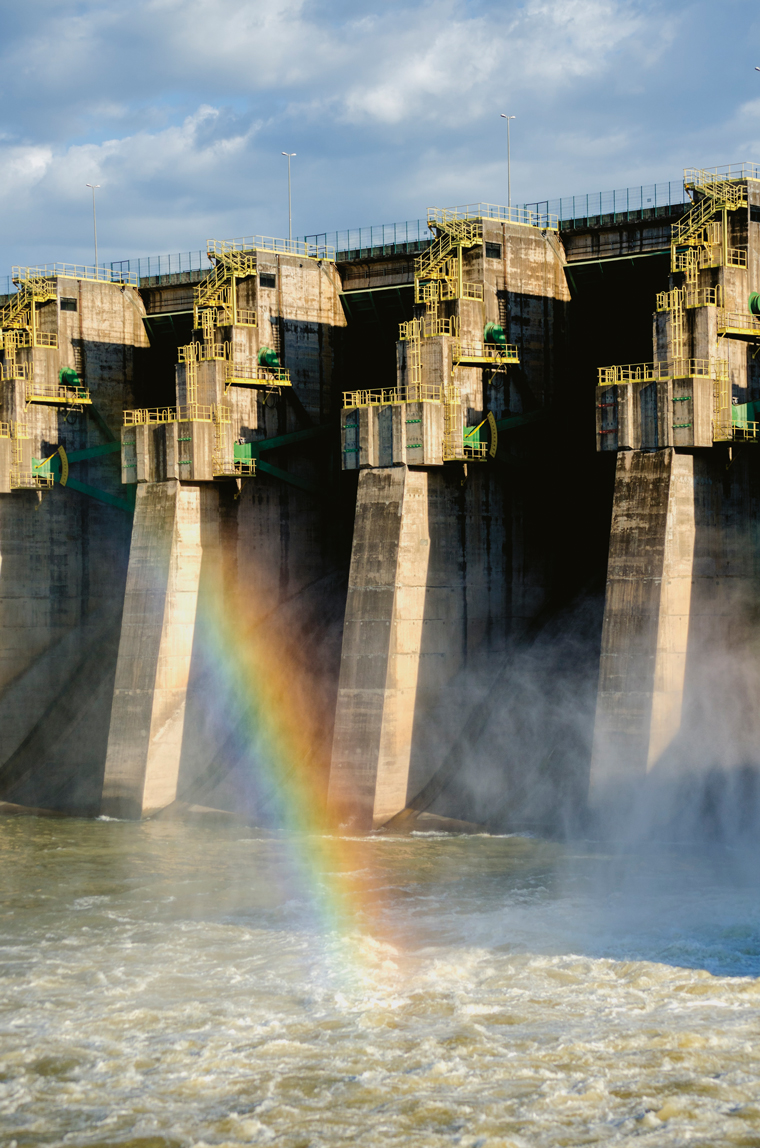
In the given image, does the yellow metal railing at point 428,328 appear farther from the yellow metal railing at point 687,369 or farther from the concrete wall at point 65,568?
the concrete wall at point 65,568

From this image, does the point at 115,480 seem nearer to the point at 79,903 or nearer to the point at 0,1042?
the point at 79,903

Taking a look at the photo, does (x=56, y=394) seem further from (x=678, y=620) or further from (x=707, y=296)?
(x=678, y=620)

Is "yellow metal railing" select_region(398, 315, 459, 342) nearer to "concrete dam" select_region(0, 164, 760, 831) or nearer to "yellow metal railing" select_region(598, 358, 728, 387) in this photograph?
"concrete dam" select_region(0, 164, 760, 831)

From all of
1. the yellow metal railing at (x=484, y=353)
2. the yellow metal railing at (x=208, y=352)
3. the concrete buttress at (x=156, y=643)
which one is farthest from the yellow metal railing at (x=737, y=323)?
the concrete buttress at (x=156, y=643)

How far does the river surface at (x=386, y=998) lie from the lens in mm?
19578

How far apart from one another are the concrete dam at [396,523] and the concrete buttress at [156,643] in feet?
0.29

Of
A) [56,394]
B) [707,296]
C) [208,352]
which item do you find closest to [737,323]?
[707,296]

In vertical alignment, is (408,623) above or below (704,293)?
below

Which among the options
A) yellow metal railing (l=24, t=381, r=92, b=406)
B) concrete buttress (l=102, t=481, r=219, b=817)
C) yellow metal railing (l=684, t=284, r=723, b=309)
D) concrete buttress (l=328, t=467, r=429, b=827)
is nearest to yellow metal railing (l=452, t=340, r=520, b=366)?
concrete buttress (l=328, t=467, r=429, b=827)

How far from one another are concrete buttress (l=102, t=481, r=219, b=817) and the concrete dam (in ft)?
0.29

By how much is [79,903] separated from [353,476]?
69.0 ft

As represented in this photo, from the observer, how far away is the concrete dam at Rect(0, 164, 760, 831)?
3591cm

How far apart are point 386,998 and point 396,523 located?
17.8 m

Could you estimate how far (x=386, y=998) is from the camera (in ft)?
79.8
